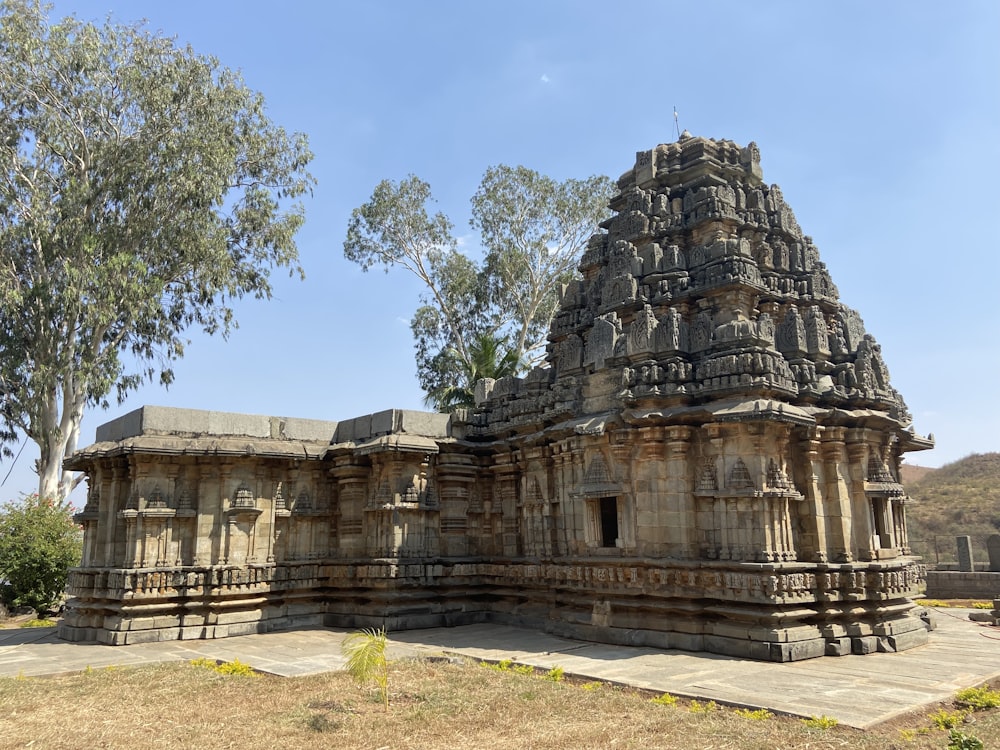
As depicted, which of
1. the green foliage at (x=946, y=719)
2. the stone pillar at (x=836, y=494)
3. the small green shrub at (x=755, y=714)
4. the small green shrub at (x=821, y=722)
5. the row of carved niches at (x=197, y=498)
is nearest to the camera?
the small green shrub at (x=821, y=722)

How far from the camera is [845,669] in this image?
1077 cm

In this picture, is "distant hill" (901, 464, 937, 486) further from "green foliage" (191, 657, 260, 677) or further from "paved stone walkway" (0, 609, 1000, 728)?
"green foliage" (191, 657, 260, 677)

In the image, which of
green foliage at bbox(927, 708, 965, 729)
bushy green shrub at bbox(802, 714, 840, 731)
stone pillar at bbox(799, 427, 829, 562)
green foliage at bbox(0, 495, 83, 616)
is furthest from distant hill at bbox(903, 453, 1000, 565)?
green foliage at bbox(0, 495, 83, 616)

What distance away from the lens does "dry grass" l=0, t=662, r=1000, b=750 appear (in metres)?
7.23

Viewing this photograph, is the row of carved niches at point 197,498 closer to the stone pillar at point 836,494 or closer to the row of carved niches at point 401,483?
the row of carved niches at point 401,483

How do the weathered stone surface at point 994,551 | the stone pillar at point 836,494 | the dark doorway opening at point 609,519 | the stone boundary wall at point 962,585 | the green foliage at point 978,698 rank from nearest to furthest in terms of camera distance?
the green foliage at point 978,698 → the stone pillar at point 836,494 → the dark doorway opening at point 609,519 → the stone boundary wall at point 962,585 → the weathered stone surface at point 994,551

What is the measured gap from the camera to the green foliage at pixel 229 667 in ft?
35.2

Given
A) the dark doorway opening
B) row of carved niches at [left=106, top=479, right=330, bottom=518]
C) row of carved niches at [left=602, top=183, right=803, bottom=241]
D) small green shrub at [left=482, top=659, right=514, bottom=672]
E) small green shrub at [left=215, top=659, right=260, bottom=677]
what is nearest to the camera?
small green shrub at [left=215, top=659, right=260, bottom=677]

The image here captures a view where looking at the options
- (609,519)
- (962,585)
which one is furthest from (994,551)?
(609,519)

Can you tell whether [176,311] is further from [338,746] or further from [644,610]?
[338,746]

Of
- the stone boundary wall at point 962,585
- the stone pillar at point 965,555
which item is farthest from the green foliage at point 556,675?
the stone pillar at point 965,555

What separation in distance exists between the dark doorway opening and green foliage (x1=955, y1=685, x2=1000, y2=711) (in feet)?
22.2

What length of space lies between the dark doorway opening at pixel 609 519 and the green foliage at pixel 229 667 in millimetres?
6891

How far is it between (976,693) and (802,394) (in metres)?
5.83
